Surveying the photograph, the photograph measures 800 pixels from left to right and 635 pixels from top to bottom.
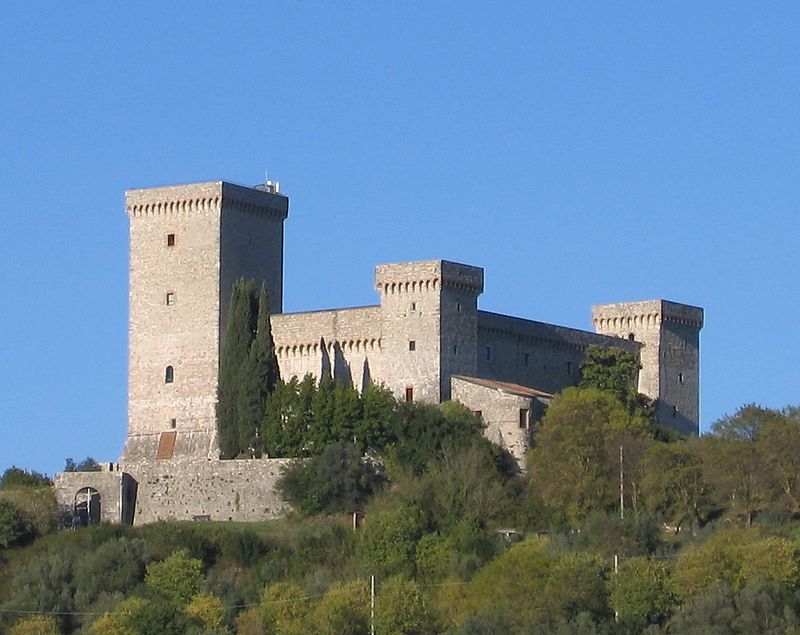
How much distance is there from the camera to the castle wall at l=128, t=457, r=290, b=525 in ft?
260

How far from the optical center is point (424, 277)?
3155 inches

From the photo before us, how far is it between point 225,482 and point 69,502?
177 inches

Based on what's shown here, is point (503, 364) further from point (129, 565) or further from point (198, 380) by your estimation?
point (129, 565)

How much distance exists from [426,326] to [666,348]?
39.9 feet

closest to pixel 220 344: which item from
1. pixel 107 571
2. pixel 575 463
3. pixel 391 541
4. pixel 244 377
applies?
pixel 244 377

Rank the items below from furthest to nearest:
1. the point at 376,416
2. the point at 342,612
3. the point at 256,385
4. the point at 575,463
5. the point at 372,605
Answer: the point at 256,385 < the point at 376,416 < the point at 575,463 < the point at 372,605 < the point at 342,612

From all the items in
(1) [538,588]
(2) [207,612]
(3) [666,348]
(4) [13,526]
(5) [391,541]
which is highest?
(3) [666,348]

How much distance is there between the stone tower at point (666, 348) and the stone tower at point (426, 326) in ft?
30.9

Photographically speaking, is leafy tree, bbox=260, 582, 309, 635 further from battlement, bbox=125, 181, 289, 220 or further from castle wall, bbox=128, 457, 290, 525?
battlement, bbox=125, 181, 289, 220

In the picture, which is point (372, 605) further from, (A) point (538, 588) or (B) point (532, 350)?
(B) point (532, 350)

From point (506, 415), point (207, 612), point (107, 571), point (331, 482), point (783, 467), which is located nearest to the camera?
point (207, 612)

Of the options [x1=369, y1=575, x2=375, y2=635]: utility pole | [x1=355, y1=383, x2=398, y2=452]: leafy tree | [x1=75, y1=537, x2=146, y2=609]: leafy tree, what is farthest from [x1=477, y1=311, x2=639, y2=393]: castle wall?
[x1=75, y1=537, x2=146, y2=609]: leafy tree

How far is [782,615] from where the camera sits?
67188mm

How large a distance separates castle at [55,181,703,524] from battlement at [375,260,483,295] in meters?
0.04
